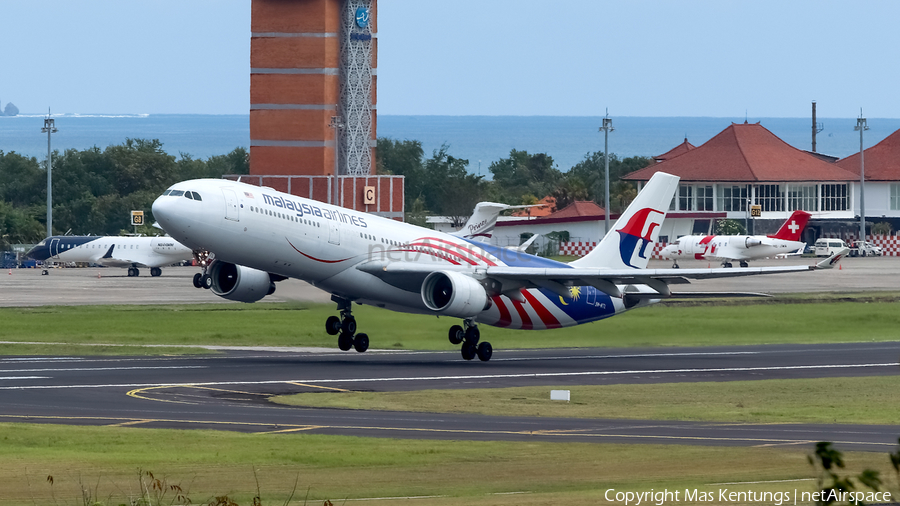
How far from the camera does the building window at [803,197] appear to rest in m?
136

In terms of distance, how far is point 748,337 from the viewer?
192ft

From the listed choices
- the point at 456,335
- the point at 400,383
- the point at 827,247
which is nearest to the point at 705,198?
the point at 827,247

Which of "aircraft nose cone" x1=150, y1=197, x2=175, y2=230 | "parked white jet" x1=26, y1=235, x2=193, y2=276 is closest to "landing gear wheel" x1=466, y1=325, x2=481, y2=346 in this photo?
"aircraft nose cone" x1=150, y1=197, x2=175, y2=230

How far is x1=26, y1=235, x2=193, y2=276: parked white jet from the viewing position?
10919 centimetres

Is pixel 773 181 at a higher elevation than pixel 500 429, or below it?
higher

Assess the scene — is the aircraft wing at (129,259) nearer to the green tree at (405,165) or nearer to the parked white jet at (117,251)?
the parked white jet at (117,251)

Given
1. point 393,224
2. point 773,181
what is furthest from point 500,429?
point 773,181

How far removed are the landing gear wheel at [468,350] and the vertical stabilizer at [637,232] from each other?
23.6 feet

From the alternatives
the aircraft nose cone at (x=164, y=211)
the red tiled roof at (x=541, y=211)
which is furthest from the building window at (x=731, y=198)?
the aircraft nose cone at (x=164, y=211)

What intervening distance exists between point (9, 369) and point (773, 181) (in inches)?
4196

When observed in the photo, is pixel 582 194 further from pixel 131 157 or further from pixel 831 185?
pixel 131 157

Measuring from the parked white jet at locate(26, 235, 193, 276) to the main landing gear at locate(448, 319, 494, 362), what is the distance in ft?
223

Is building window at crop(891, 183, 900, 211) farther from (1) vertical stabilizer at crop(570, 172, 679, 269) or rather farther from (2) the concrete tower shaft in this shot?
(1) vertical stabilizer at crop(570, 172, 679, 269)
